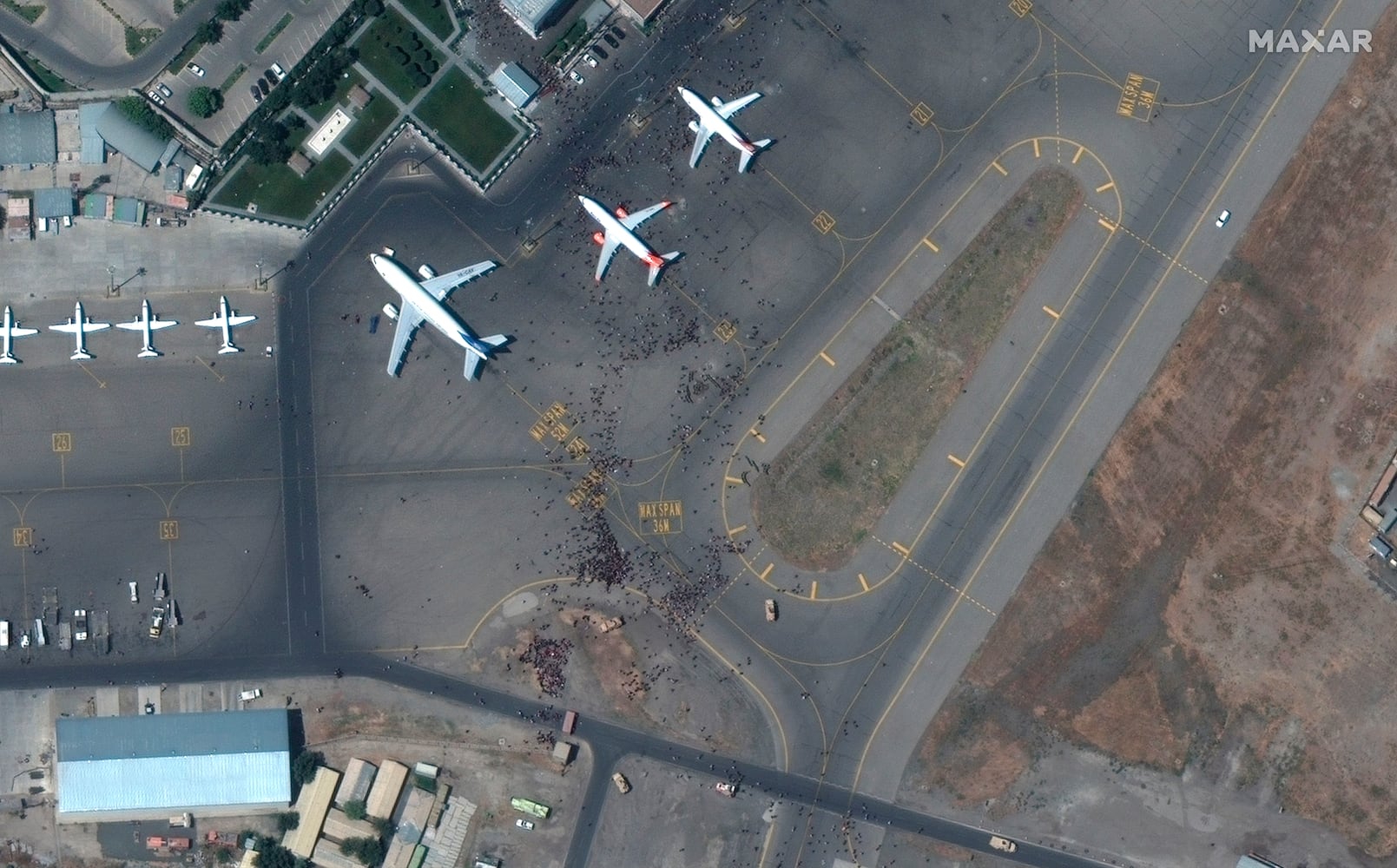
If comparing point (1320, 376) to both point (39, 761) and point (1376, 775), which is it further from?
point (39, 761)

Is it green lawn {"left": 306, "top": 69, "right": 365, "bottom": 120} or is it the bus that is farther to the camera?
green lawn {"left": 306, "top": 69, "right": 365, "bottom": 120}

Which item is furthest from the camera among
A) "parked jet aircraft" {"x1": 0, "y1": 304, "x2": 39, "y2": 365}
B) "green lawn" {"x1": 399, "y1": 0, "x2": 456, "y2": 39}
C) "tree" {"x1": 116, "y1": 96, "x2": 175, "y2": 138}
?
"green lawn" {"x1": 399, "y1": 0, "x2": 456, "y2": 39}

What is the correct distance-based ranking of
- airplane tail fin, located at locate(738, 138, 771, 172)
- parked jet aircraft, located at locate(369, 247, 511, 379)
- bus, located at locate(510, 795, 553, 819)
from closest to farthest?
1. bus, located at locate(510, 795, 553, 819)
2. parked jet aircraft, located at locate(369, 247, 511, 379)
3. airplane tail fin, located at locate(738, 138, 771, 172)

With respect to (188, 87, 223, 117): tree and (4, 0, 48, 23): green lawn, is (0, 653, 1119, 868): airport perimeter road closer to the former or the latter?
(188, 87, 223, 117): tree

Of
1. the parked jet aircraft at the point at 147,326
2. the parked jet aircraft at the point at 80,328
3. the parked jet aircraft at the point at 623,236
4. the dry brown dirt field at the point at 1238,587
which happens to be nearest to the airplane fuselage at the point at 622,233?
the parked jet aircraft at the point at 623,236

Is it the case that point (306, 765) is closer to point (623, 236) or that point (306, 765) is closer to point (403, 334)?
point (403, 334)

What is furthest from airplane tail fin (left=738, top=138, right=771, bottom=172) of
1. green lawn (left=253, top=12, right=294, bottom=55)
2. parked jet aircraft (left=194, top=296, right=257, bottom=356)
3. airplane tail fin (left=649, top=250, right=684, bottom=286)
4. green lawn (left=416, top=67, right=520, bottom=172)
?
parked jet aircraft (left=194, top=296, right=257, bottom=356)
